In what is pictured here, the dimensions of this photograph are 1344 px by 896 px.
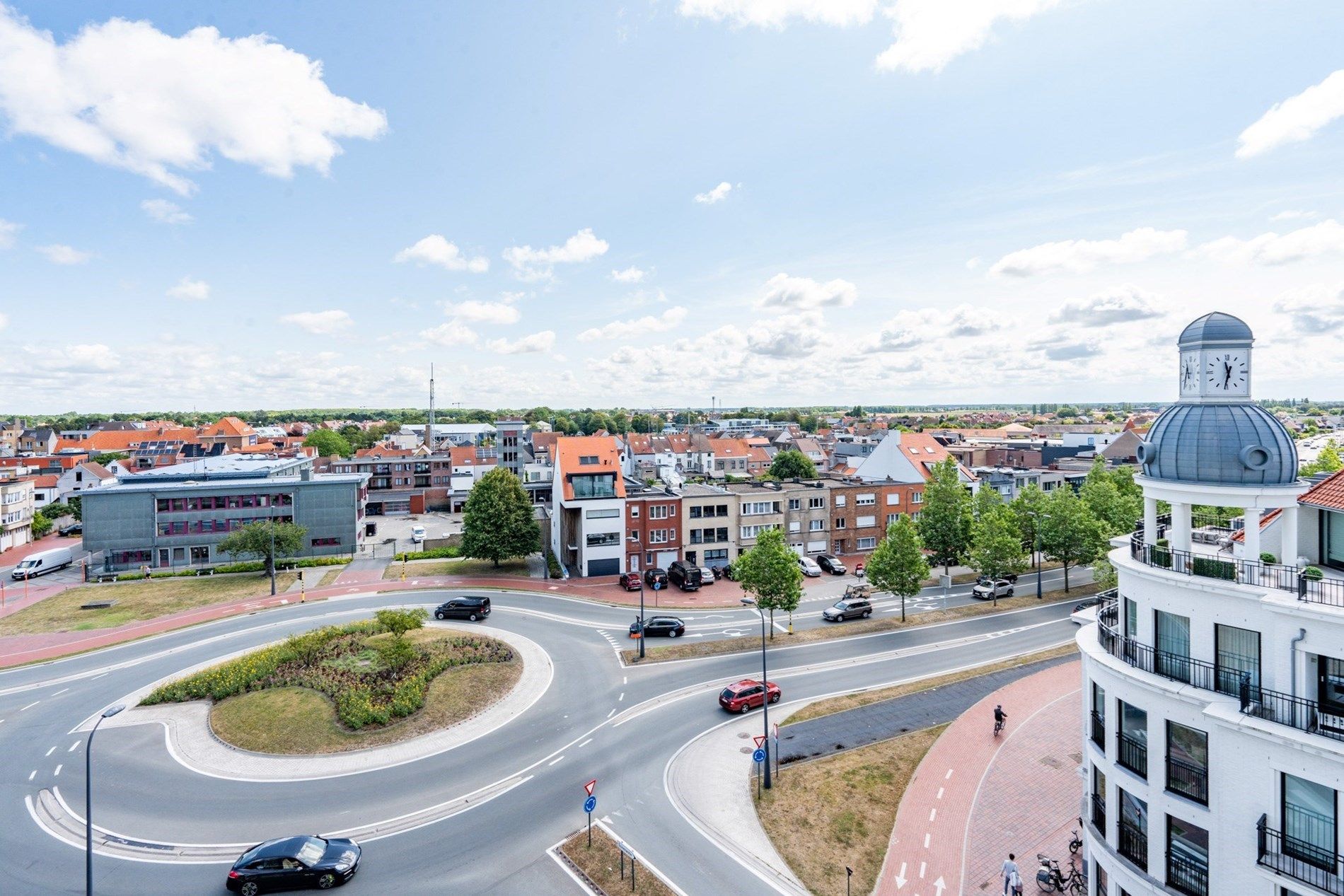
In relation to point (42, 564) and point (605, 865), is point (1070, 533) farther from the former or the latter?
point (42, 564)

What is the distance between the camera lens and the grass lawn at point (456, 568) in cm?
5428

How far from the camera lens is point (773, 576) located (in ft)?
121

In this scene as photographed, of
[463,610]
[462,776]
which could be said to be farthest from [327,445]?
[462,776]

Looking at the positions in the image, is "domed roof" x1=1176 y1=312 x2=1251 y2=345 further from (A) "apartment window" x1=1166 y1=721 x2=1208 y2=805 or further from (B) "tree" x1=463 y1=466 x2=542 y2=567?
(B) "tree" x1=463 y1=466 x2=542 y2=567

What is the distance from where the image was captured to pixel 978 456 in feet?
334

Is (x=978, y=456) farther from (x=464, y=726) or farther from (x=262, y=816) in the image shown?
(x=262, y=816)

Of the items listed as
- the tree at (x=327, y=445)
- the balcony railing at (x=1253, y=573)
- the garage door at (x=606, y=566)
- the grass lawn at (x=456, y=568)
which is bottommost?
the grass lawn at (x=456, y=568)

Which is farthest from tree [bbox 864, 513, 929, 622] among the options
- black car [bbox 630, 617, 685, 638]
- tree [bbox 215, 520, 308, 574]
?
tree [bbox 215, 520, 308, 574]

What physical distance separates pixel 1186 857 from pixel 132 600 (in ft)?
203

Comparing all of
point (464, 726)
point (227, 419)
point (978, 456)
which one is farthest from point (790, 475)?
point (227, 419)

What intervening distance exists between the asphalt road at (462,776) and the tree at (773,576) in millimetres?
2719

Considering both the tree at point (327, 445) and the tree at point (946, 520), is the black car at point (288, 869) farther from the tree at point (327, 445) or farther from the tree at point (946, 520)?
the tree at point (327, 445)

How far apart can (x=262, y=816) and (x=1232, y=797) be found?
26.7m

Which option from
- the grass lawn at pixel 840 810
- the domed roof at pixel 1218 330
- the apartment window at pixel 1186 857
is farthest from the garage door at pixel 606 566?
the domed roof at pixel 1218 330
